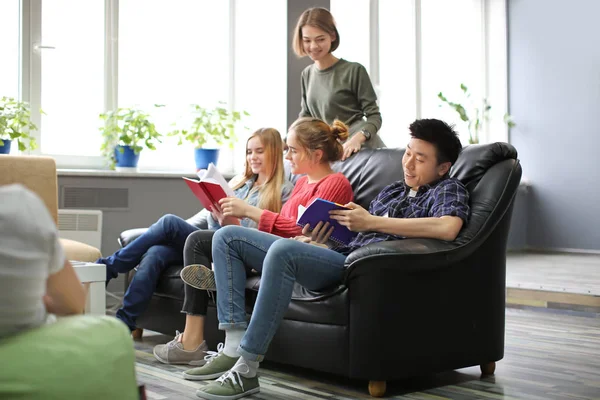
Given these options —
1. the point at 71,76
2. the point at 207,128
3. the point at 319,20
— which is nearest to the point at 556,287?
the point at 319,20

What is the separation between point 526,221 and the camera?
25.7 ft

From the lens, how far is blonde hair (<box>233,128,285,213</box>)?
3270mm

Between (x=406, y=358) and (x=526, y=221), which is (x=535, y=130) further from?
(x=406, y=358)

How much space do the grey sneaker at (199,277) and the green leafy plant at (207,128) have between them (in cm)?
216

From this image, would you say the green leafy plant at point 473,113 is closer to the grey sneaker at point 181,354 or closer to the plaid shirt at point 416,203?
the plaid shirt at point 416,203

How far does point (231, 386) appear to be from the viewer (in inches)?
101

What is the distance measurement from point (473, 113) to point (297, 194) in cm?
511

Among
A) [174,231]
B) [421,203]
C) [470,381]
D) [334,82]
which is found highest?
[334,82]

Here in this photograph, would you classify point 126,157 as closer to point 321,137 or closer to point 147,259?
point 147,259

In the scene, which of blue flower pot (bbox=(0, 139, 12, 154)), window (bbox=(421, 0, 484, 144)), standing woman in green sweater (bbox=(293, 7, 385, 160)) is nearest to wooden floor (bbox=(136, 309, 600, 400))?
standing woman in green sweater (bbox=(293, 7, 385, 160))

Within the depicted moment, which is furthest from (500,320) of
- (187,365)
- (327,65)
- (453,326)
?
(327,65)

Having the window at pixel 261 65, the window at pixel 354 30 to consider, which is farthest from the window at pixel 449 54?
the window at pixel 261 65

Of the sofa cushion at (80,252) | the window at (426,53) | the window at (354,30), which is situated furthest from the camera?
the window at (426,53)

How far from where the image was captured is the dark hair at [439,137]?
2748 mm
